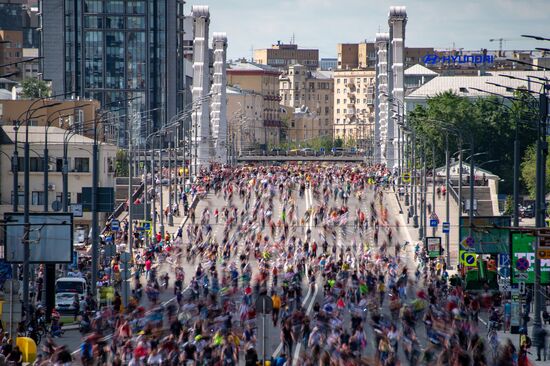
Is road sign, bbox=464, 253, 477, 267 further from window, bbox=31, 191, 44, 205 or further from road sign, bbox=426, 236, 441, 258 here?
window, bbox=31, 191, 44, 205

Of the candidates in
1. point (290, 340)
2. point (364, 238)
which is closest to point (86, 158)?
point (364, 238)

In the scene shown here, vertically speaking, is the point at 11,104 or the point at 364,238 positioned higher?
the point at 11,104

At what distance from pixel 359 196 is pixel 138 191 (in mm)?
16325

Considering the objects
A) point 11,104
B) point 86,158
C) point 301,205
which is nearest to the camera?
point 86,158

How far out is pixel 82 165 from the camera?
97312 millimetres

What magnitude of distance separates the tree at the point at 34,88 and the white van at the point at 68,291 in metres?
116

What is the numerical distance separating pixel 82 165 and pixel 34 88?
3506 inches

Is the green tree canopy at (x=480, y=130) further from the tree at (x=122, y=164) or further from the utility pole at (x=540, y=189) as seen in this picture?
the utility pole at (x=540, y=189)

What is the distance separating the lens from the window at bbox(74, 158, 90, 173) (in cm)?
9701

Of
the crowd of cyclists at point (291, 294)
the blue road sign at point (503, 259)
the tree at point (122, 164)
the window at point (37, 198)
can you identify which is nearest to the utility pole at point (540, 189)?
the crowd of cyclists at point (291, 294)

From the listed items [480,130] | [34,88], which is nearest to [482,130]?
[480,130]

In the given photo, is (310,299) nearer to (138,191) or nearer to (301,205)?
(301,205)

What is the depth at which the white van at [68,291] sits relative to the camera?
57.8 metres

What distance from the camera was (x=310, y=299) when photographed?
62.9 meters
